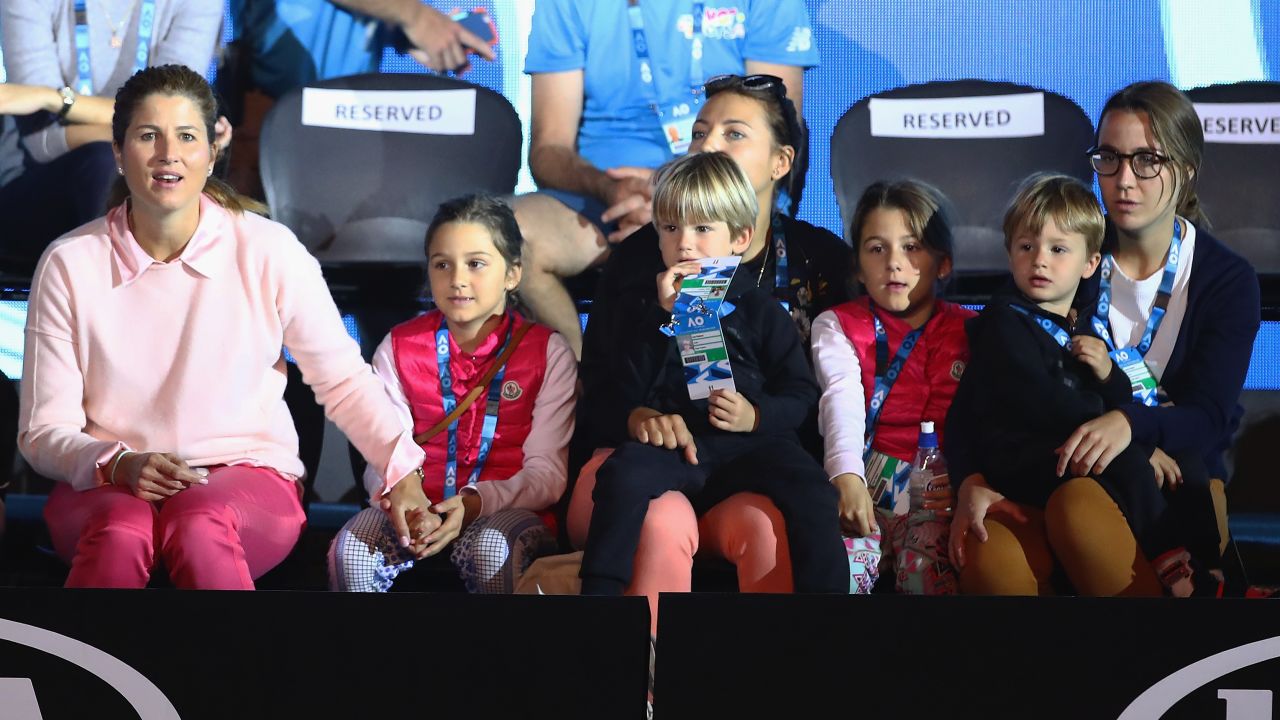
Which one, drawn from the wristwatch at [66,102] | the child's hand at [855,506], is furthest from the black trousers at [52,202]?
the child's hand at [855,506]

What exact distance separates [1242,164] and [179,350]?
2683 mm

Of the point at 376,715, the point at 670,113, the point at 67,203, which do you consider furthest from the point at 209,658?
the point at 670,113

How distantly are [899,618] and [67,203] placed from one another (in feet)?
8.16

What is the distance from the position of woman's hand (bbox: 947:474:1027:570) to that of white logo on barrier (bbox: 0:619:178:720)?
4.82 ft

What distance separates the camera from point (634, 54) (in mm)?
3535

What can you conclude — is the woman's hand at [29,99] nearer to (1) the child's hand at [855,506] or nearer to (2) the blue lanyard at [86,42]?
(2) the blue lanyard at [86,42]

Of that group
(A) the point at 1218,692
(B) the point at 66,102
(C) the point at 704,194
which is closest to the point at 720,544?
(C) the point at 704,194

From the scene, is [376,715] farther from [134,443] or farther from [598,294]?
[598,294]

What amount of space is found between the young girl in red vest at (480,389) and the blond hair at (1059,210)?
3.33 feet

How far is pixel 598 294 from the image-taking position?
2.83m

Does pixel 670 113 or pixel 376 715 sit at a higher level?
pixel 670 113

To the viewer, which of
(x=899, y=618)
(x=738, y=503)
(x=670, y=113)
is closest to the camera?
(x=899, y=618)

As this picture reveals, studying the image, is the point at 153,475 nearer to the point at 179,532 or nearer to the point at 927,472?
the point at 179,532

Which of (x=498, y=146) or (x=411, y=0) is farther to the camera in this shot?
(x=411, y=0)
